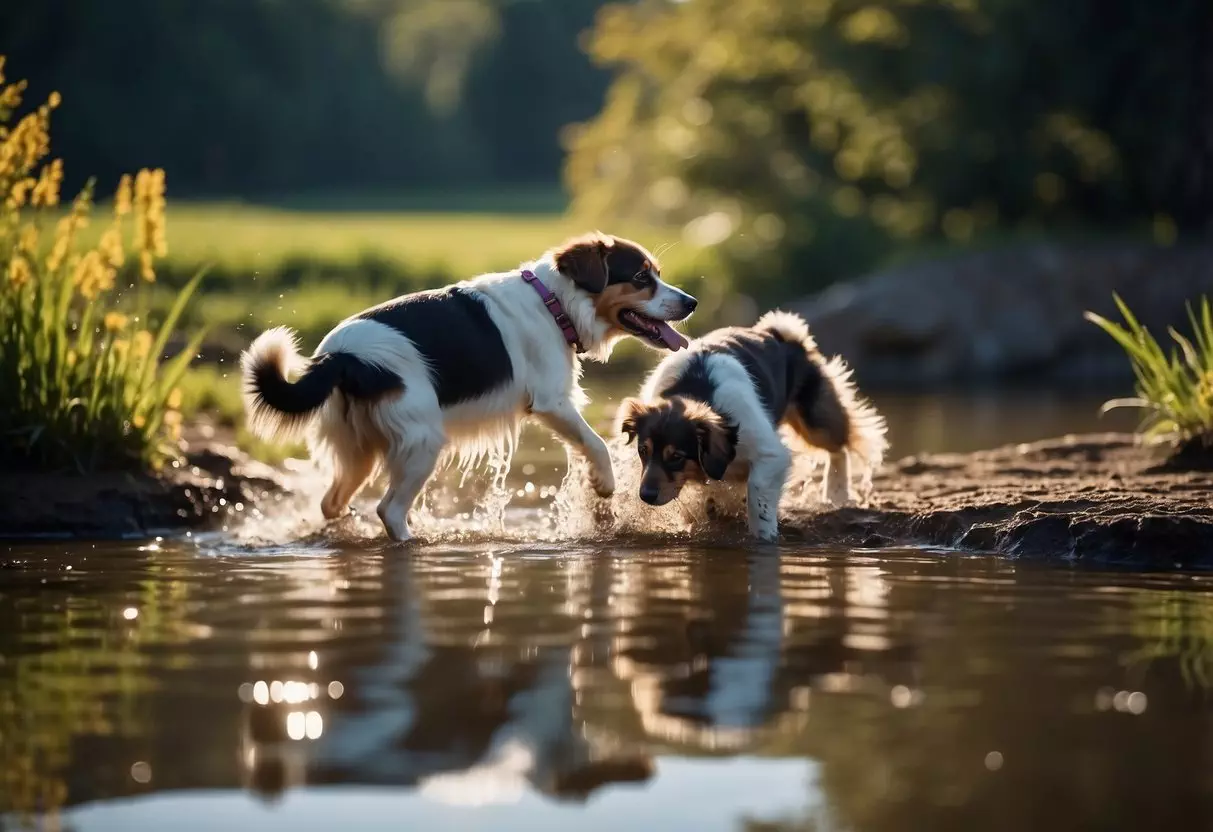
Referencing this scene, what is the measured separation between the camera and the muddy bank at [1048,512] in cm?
710

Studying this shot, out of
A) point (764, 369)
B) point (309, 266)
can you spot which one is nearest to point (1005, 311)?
point (309, 266)

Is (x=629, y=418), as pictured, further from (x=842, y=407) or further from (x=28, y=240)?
(x=28, y=240)

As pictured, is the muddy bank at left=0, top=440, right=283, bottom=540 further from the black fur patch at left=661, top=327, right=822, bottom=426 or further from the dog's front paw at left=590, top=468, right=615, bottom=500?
Answer: the black fur patch at left=661, top=327, right=822, bottom=426

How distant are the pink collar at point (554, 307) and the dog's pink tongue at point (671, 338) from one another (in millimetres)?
443

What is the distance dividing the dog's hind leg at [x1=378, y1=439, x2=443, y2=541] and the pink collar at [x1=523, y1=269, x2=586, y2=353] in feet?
2.97

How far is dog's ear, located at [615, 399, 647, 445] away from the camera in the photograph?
7.76 meters

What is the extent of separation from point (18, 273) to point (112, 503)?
134 cm

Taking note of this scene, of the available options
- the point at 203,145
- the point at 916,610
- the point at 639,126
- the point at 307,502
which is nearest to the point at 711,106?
the point at 639,126

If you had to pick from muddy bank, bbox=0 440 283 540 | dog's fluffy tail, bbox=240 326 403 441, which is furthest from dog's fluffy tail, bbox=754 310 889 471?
muddy bank, bbox=0 440 283 540

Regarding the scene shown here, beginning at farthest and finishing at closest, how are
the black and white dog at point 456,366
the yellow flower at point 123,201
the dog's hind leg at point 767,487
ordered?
the yellow flower at point 123,201 < the dog's hind leg at point 767,487 < the black and white dog at point 456,366

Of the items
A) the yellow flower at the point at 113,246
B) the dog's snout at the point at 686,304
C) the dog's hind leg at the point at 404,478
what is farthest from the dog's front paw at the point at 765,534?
the yellow flower at the point at 113,246

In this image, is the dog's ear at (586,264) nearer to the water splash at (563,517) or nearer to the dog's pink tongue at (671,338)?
the dog's pink tongue at (671,338)

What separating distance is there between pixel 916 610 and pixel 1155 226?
17.3 m

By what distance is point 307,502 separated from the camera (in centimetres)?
892
